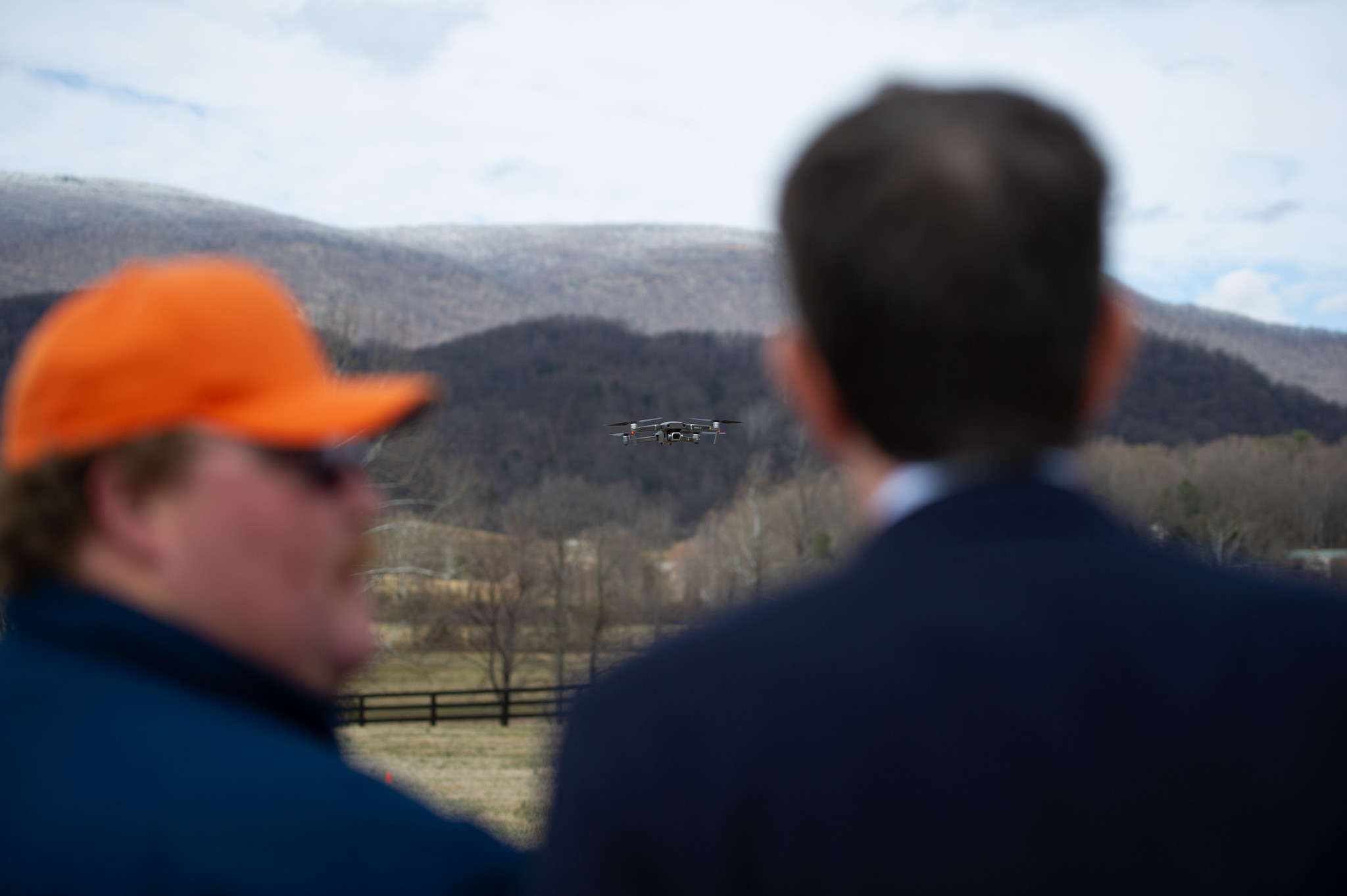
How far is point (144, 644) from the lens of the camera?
1.36m

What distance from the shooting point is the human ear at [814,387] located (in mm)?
1180

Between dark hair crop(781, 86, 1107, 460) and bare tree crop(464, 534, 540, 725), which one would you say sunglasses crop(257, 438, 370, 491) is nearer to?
dark hair crop(781, 86, 1107, 460)

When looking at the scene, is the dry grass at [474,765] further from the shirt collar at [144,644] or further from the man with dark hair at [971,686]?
the man with dark hair at [971,686]

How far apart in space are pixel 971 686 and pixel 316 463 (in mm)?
966

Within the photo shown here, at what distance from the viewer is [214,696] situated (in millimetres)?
1372

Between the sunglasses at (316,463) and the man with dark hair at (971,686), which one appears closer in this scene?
the man with dark hair at (971,686)

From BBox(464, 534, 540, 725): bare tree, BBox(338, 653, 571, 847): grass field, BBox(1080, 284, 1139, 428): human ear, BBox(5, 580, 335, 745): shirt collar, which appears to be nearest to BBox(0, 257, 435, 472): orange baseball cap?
BBox(5, 580, 335, 745): shirt collar

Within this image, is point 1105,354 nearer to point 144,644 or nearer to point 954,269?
point 954,269

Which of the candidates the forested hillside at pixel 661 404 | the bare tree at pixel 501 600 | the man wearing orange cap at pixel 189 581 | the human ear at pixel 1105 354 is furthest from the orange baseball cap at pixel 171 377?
the forested hillside at pixel 661 404

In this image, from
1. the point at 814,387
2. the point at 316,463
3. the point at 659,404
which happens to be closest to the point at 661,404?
the point at 659,404

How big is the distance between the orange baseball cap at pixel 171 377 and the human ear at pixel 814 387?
589 mm

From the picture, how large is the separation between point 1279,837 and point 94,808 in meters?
1.28

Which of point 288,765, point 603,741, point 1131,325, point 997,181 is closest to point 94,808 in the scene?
point 288,765

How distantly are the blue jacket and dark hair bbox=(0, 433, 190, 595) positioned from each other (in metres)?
0.07
